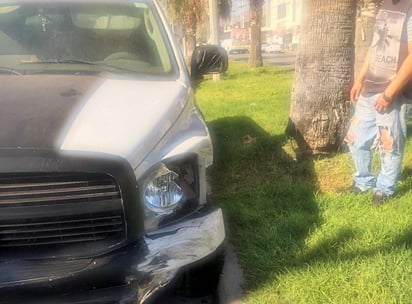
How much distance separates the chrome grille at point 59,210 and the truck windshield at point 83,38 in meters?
1.32

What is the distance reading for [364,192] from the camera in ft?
15.1

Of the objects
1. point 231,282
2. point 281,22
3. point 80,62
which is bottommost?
point 281,22

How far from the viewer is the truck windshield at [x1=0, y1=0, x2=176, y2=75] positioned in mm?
3613

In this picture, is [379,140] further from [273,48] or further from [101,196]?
[273,48]

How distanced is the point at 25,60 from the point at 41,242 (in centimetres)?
166

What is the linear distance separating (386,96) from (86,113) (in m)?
2.42

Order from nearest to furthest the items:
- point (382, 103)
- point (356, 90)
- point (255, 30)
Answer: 1. point (382, 103)
2. point (356, 90)
3. point (255, 30)

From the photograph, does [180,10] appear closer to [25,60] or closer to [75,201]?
[25,60]

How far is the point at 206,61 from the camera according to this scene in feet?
13.7

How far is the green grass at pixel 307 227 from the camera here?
3168 mm

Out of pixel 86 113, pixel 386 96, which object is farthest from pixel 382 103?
pixel 86 113

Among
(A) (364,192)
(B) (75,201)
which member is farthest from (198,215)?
(A) (364,192)

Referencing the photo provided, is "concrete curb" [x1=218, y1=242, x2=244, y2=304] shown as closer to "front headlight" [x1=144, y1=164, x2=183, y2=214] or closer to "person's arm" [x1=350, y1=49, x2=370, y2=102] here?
"front headlight" [x1=144, y1=164, x2=183, y2=214]

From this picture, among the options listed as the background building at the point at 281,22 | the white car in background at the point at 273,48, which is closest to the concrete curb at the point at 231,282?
the white car in background at the point at 273,48
